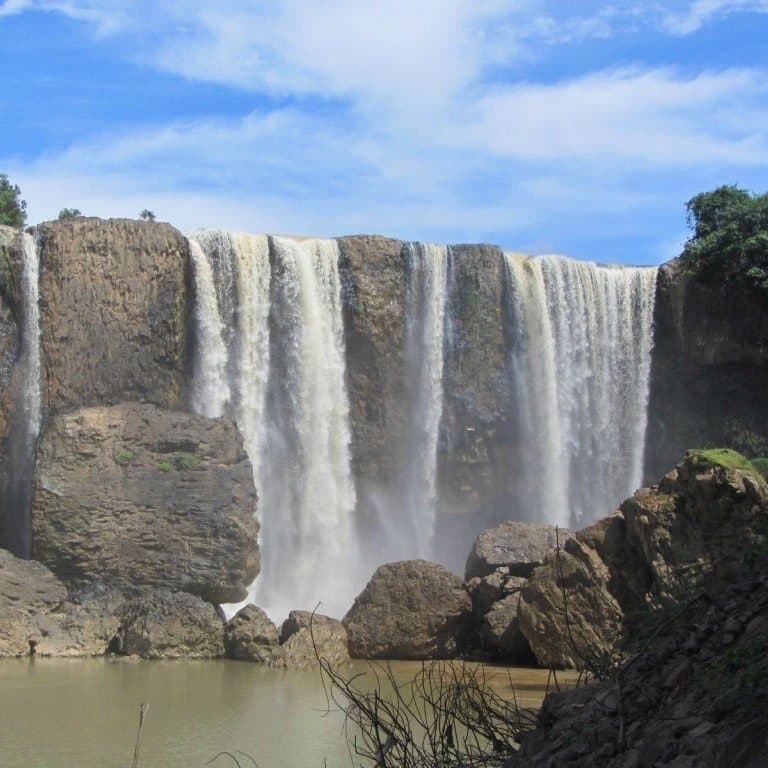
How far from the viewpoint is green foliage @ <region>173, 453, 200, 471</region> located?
957 inches

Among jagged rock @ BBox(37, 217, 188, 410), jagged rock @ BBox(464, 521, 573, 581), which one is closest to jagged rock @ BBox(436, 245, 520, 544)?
jagged rock @ BBox(37, 217, 188, 410)

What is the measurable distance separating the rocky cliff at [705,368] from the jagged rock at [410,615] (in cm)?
1238

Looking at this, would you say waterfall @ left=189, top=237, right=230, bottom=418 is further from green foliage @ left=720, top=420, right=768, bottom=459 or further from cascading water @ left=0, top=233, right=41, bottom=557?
green foliage @ left=720, top=420, right=768, bottom=459

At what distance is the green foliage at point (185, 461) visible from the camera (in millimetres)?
24297

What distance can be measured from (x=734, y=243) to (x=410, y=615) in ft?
49.8

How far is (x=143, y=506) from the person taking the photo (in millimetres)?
23578

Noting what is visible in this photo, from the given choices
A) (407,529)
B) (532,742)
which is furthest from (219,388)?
(532,742)

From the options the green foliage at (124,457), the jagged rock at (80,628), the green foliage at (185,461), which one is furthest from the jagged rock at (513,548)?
the green foliage at (124,457)

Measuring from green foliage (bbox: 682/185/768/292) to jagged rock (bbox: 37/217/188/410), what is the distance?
13.4 metres

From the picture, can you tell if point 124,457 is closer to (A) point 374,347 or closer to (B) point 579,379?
(A) point 374,347

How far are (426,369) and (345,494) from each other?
389cm

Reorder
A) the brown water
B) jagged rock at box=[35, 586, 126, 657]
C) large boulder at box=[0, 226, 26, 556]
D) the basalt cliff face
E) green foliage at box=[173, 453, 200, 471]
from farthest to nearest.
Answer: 1. large boulder at box=[0, 226, 26, 556]
2. the basalt cliff face
3. green foliage at box=[173, 453, 200, 471]
4. jagged rock at box=[35, 586, 126, 657]
5. the brown water

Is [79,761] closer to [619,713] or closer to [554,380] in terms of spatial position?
[619,713]

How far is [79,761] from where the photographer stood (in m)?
12.3
